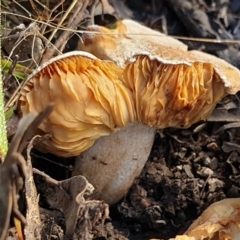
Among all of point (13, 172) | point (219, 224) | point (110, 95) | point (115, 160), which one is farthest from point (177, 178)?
point (13, 172)

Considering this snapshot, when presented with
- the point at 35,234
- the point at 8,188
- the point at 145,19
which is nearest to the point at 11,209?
the point at 8,188

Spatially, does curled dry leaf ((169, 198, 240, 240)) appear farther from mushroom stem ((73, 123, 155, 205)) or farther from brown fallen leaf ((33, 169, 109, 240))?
mushroom stem ((73, 123, 155, 205))

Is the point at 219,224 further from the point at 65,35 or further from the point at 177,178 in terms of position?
the point at 65,35

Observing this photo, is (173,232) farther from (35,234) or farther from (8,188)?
(8,188)

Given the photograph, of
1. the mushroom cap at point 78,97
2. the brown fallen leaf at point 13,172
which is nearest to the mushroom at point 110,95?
the mushroom cap at point 78,97

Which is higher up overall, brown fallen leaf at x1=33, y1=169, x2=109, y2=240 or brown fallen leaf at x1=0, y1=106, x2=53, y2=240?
brown fallen leaf at x1=0, y1=106, x2=53, y2=240

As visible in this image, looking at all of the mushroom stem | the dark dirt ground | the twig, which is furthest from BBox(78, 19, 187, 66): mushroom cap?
the dark dirt ground

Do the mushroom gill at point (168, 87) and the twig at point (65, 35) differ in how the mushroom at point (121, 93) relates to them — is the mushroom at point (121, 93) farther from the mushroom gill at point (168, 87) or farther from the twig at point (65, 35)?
the twig at point (65, 35)
